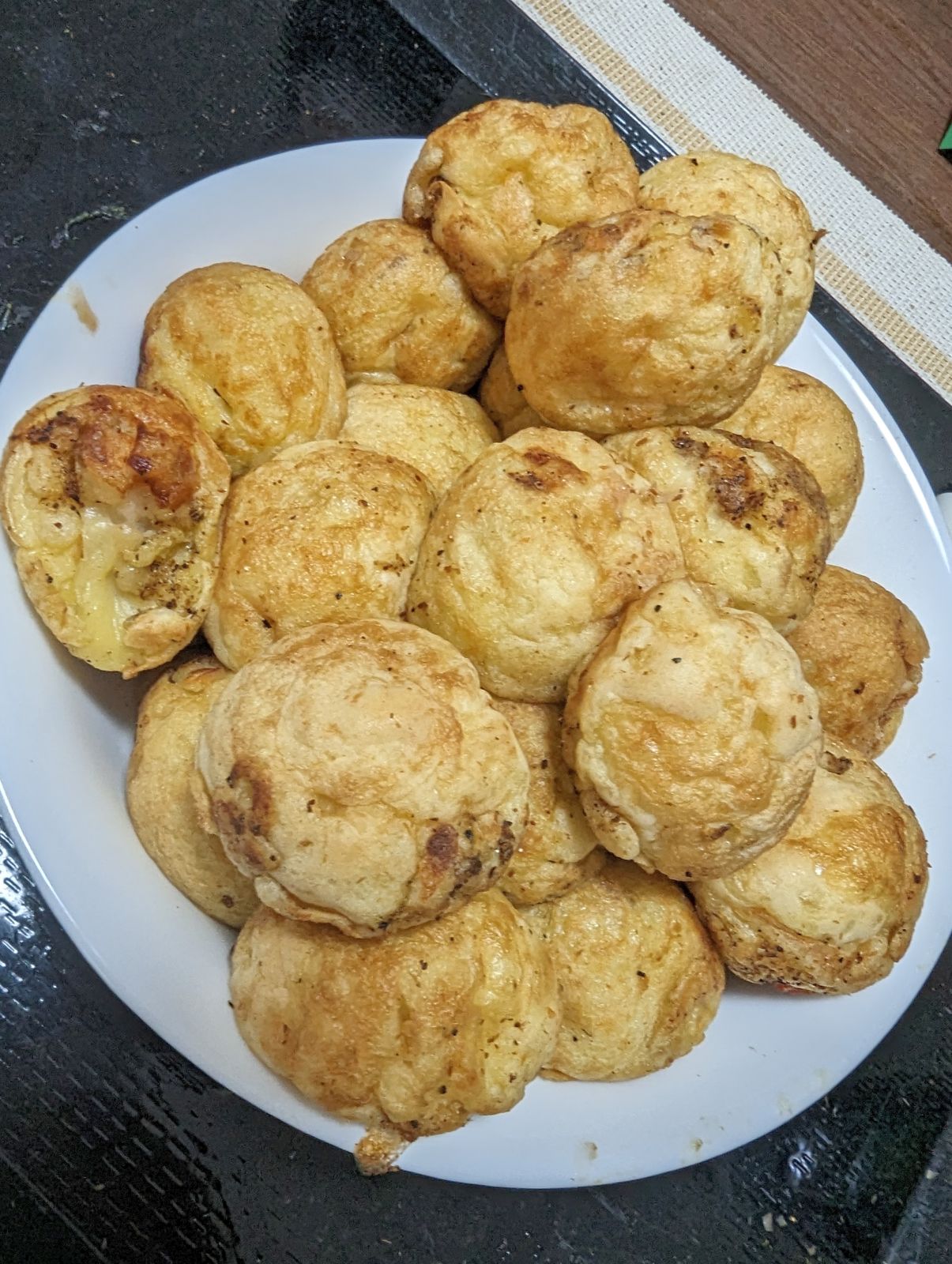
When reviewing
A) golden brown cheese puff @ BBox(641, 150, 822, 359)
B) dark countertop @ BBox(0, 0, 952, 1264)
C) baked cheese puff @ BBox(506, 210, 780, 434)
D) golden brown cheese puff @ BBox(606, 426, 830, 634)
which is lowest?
dark countertop @ BBox(0, 0, 952, 1264)

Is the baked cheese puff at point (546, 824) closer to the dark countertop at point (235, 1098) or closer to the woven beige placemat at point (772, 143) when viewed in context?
the dark countertop at point (235, 1098)

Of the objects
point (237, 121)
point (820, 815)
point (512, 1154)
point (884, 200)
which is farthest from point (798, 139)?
point (512, 1154)

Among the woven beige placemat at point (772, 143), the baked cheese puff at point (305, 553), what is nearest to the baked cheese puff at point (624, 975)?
the baked cheese puff at point (305, 553)

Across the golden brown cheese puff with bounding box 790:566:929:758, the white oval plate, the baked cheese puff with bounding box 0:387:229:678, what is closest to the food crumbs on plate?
the white oval plate

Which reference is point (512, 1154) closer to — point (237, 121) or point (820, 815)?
point (820, 815)

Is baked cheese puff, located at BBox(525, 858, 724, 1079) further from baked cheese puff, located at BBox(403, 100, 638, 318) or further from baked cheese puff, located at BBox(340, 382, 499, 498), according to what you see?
baked cheese puff, located at BBox(403, 100, 638, 318)

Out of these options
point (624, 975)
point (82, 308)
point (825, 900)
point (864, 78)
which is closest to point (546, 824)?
point (624, 975)
